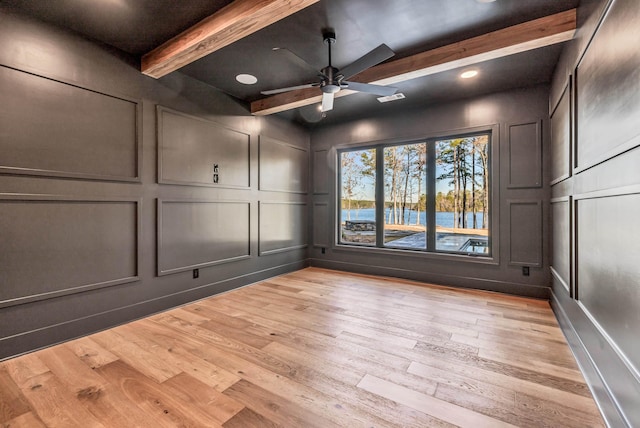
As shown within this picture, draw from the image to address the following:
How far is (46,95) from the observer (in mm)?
2336

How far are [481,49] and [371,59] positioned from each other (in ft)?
3.47

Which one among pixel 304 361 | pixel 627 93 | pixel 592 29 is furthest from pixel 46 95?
pixel 592 29

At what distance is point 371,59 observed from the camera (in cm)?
235

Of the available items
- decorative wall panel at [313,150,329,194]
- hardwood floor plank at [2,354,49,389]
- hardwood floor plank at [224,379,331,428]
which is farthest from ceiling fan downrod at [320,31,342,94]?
hardwood floor plank at [2,354,49,389]

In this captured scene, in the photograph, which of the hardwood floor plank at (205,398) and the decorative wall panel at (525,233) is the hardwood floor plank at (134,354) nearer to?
the hardwood floor plank at (205,398)

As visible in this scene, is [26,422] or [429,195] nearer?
[26,422]

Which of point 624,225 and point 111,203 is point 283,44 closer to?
point 111,203

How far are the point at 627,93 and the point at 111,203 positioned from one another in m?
3.80

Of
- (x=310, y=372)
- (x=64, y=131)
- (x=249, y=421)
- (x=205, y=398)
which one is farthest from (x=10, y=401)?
(x=64, y=131)

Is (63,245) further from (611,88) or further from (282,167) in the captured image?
(611,88)

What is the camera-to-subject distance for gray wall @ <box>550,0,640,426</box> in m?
1.28

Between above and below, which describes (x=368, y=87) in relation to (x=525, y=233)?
above

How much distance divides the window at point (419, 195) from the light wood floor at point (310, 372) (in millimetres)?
1342

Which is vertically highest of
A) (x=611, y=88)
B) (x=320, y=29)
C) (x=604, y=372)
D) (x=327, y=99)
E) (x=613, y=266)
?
(x=320, y=29)
